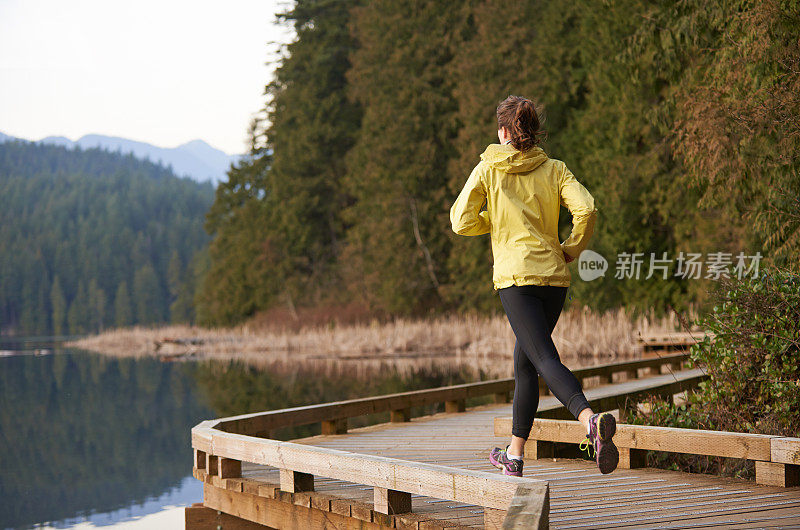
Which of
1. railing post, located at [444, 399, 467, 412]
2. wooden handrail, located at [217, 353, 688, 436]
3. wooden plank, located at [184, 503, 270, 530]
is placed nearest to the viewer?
wooden plank, located at [184, 503, 270, 530]

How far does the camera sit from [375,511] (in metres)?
4.54

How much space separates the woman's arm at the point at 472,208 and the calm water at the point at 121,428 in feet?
26.1

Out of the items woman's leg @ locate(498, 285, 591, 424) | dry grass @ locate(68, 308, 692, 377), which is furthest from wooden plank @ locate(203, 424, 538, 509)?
dry grass @ locate(68, 308, 692, 377)

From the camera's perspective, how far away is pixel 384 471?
4.45 meters

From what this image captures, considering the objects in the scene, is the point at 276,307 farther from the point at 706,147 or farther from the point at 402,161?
the point at 706,147

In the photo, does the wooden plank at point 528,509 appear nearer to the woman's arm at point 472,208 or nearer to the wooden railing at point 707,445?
the woman's arm at point 472,208

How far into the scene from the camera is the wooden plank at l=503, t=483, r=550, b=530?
3.11 metres

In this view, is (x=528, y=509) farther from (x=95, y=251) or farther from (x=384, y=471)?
(x=95, y=251)

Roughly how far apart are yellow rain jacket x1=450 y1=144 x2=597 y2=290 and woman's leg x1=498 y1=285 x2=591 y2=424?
72mm

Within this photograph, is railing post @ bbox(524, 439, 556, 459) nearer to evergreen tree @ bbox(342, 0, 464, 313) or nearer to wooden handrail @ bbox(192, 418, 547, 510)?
wooden handrail @ bbox(192, 418, 547, 510)

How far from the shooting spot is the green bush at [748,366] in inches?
231

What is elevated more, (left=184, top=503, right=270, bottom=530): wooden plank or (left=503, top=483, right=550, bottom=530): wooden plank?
(left=503, top=483, right=550, bottom=530): wooden plank

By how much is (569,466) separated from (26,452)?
42.3 ft

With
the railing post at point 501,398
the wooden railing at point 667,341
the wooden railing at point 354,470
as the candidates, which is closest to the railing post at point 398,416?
the wooden railing at point 354,470
